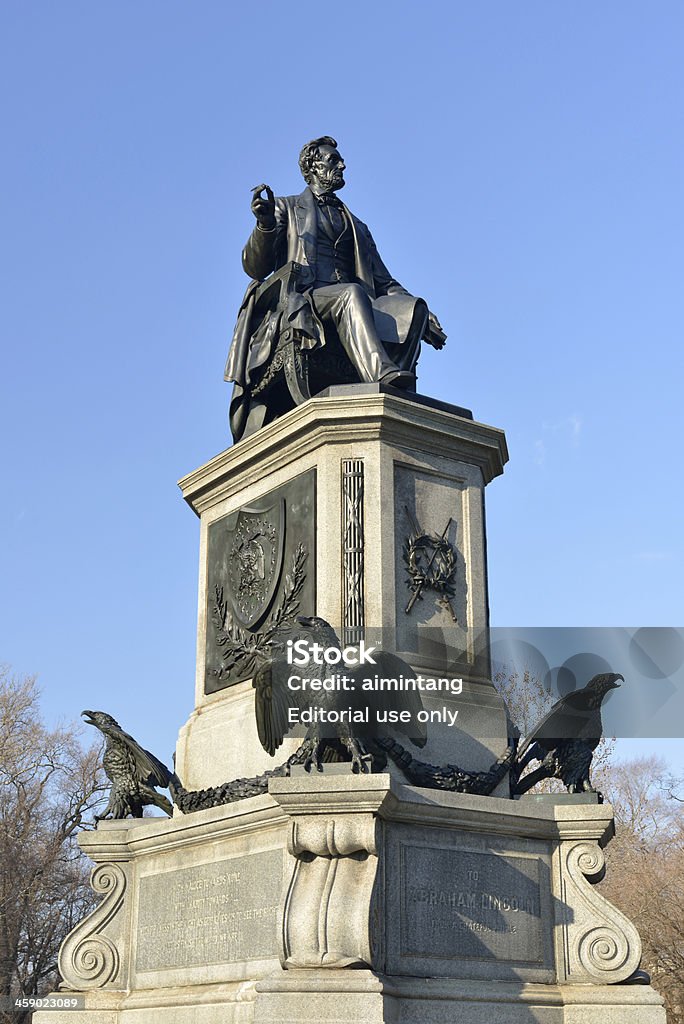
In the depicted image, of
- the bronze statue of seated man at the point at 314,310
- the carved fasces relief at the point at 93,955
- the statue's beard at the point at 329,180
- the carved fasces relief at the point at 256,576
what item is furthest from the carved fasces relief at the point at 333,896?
the statue's beard at the point at 329,180

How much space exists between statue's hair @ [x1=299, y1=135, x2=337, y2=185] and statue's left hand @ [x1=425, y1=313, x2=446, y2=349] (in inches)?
76.5

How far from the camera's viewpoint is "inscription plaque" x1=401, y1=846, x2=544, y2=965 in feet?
26.9

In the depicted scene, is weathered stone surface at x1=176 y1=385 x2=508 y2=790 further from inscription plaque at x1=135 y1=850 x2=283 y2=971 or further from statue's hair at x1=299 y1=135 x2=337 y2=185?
statue's hair at x1=299 y1=135 x2=337 y2=185

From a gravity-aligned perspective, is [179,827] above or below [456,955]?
above

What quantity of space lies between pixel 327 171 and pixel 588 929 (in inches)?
289

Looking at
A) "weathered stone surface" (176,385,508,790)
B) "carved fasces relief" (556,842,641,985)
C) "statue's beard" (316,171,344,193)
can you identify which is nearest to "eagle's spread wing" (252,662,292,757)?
"weathered stone surface" (176,385,508,790)

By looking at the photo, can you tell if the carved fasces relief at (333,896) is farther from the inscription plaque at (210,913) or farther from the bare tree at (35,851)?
the bare tree at (35,851)

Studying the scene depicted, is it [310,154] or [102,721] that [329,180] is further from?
[102,721]

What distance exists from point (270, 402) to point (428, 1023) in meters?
5.96

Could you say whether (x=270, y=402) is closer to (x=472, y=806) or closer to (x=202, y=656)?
(x=202, y=656)

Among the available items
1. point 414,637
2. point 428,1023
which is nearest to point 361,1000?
point 428,1023

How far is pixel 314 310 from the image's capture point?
37.2 ft

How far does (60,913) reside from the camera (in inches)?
1272

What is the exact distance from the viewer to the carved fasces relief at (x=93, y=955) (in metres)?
9.79
